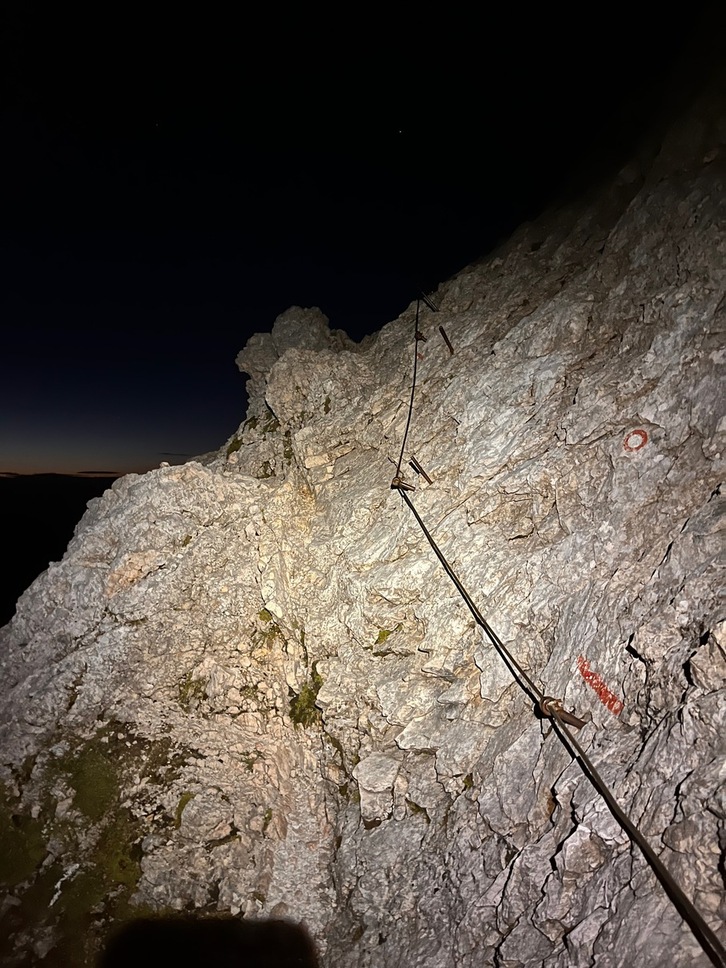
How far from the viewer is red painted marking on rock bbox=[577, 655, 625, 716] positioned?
7816 millimetres

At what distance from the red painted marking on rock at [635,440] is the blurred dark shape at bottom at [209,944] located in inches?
543

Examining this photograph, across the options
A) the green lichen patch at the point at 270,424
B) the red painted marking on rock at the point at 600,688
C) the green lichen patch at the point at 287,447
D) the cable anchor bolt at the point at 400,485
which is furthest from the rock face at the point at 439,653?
the green lichen patch at the point at 270,424

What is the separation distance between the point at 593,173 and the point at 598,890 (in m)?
21.0

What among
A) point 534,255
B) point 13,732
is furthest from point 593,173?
point 13,732

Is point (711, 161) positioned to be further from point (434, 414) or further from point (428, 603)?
point (428, 603)

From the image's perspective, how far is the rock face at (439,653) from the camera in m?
7.47

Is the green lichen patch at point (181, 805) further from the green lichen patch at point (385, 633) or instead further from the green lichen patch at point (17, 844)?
the green lichen patch at point (385, 633)

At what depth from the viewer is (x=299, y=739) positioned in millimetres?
12664

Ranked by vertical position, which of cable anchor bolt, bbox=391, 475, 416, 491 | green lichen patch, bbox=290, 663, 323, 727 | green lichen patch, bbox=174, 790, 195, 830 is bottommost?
green lichen patch, bbox=174, 790, 195, 830

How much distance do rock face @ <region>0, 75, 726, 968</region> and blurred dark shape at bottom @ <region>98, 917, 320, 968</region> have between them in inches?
14.2

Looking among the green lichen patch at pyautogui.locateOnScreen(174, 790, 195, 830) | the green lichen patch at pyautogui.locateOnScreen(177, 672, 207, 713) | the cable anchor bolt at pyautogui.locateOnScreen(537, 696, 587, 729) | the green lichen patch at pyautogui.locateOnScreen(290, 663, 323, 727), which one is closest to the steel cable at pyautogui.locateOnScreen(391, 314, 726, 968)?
the cable anchor bolt at pyautogui.locateOnScreen(537, 696, 587, 729)

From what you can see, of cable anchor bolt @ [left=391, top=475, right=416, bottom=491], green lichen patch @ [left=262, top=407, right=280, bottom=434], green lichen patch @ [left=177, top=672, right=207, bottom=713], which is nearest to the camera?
green lichen patch @ [left=177, top=672, right=207, bottom=713]

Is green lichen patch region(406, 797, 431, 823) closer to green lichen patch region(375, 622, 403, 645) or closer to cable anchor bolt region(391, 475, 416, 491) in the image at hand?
green lichen patch region(375, 622, 403, 645)

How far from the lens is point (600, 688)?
8.09 m
